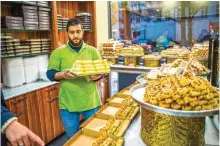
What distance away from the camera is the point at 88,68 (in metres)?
2.00

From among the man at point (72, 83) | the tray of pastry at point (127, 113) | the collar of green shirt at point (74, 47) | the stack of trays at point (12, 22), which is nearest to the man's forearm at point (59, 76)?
the man at point (72, 83)

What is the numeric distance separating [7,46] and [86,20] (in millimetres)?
1793

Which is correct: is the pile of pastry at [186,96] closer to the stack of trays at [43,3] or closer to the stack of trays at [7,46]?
the stack of trays at [7,46]

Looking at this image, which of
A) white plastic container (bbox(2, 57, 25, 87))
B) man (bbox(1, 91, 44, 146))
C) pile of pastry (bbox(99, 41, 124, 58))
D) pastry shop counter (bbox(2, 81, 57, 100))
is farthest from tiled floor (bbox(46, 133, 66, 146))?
man (bbox(1, 91, 44, 146))

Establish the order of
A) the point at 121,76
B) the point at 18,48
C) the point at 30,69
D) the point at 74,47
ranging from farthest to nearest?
the point at 121,76
the point at 30,69
the point at 18,48
the point at 74,47

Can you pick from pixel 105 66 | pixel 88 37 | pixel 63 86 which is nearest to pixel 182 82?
pixel 105 66

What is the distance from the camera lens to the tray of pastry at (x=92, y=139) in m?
1.18

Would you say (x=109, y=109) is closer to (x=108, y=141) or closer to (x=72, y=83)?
(x=72, y=83)

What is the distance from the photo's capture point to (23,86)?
305 centimetres

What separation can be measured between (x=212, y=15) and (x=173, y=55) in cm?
121

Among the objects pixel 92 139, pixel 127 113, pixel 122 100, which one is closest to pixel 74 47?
pixel 122 100

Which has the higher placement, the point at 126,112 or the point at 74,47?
Result: the point at 74,47

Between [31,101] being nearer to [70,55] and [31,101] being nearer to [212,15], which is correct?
[70,55]

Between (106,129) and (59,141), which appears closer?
(106,129)
